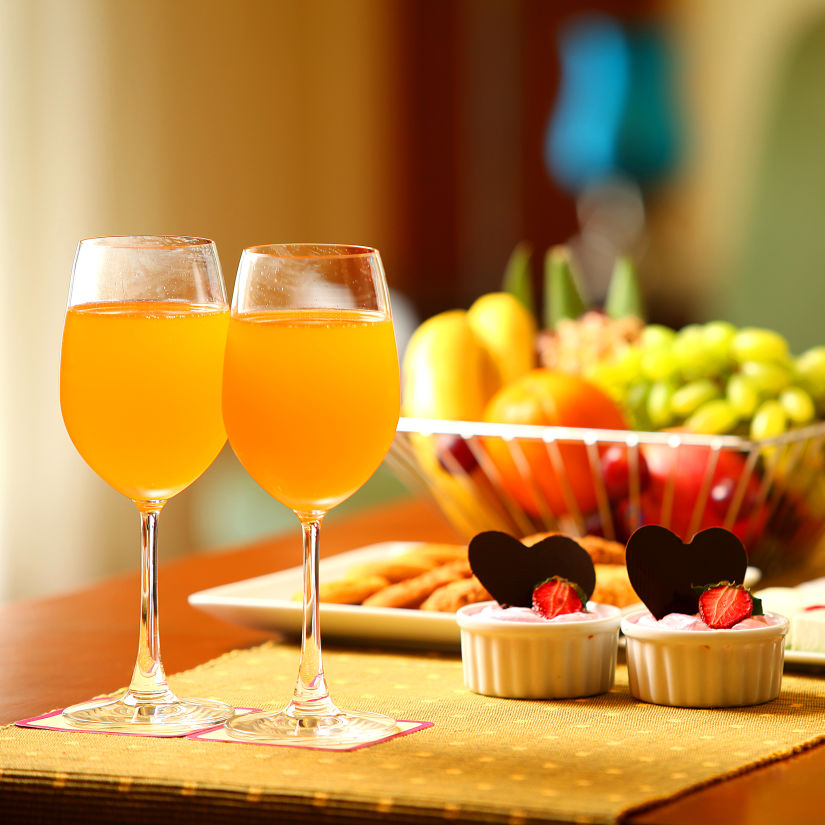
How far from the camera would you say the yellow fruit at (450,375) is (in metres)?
1.52

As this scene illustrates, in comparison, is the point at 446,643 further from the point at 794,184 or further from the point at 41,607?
the point at 794,184

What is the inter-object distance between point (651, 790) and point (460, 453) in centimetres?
70

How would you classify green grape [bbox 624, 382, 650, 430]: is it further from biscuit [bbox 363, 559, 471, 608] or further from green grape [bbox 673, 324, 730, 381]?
biscuit [bbox 363, 559, 471, 608]

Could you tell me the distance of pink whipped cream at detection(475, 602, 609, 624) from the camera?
3.29ft

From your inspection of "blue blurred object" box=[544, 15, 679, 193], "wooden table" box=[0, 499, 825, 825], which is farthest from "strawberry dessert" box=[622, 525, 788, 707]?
"blue blurred object" box=[544, 15, 679, 193]

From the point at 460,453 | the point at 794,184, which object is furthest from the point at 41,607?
the point at 794,184

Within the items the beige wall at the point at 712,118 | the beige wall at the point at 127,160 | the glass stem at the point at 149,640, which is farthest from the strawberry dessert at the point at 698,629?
the beige wall at the point at 712,118

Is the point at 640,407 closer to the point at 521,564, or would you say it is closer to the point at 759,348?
the point at 759,348

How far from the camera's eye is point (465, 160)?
5.55 metres

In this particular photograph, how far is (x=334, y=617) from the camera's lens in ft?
3.77

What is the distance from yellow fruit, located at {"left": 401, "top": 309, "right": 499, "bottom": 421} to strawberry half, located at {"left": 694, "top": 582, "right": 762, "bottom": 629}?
57 centimetres

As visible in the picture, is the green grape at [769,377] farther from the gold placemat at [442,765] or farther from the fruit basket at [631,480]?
the gold placemat at [442,765]

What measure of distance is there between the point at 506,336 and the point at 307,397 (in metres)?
0.70

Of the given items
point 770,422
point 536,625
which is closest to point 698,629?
point 536,625
